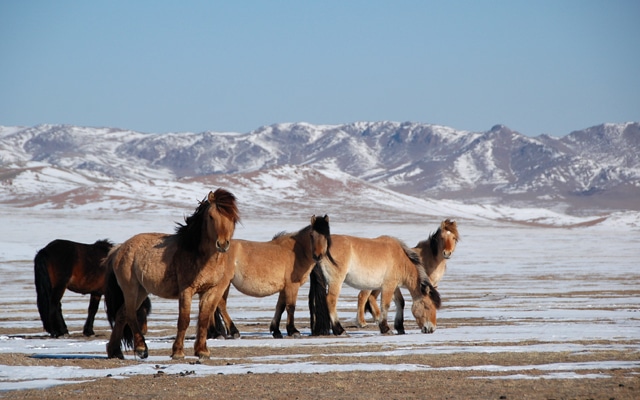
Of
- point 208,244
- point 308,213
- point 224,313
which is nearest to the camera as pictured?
point 208,244

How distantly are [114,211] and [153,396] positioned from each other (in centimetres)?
10624

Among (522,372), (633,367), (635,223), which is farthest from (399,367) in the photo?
(635,223)

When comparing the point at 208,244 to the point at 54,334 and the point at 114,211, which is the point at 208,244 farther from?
the point at 114,211

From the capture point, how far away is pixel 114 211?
114m

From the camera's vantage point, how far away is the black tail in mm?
17594

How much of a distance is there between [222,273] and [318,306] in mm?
4536

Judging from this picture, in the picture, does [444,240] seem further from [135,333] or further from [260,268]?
[135,333]

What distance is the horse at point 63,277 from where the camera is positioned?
18078mm

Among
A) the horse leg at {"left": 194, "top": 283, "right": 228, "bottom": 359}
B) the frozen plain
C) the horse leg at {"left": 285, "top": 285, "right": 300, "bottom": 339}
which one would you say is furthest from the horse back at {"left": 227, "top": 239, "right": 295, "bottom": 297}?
the horse leg at {"left": 194, "top": 283, "right": 228, "bottom": 359}

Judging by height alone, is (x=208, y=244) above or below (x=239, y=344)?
above

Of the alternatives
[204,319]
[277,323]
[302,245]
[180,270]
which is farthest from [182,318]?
[302,245]

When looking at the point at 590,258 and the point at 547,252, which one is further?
the point at 547,252

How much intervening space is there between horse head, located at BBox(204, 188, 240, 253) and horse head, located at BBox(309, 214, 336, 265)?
405 cm

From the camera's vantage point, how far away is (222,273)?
13.5 meters
